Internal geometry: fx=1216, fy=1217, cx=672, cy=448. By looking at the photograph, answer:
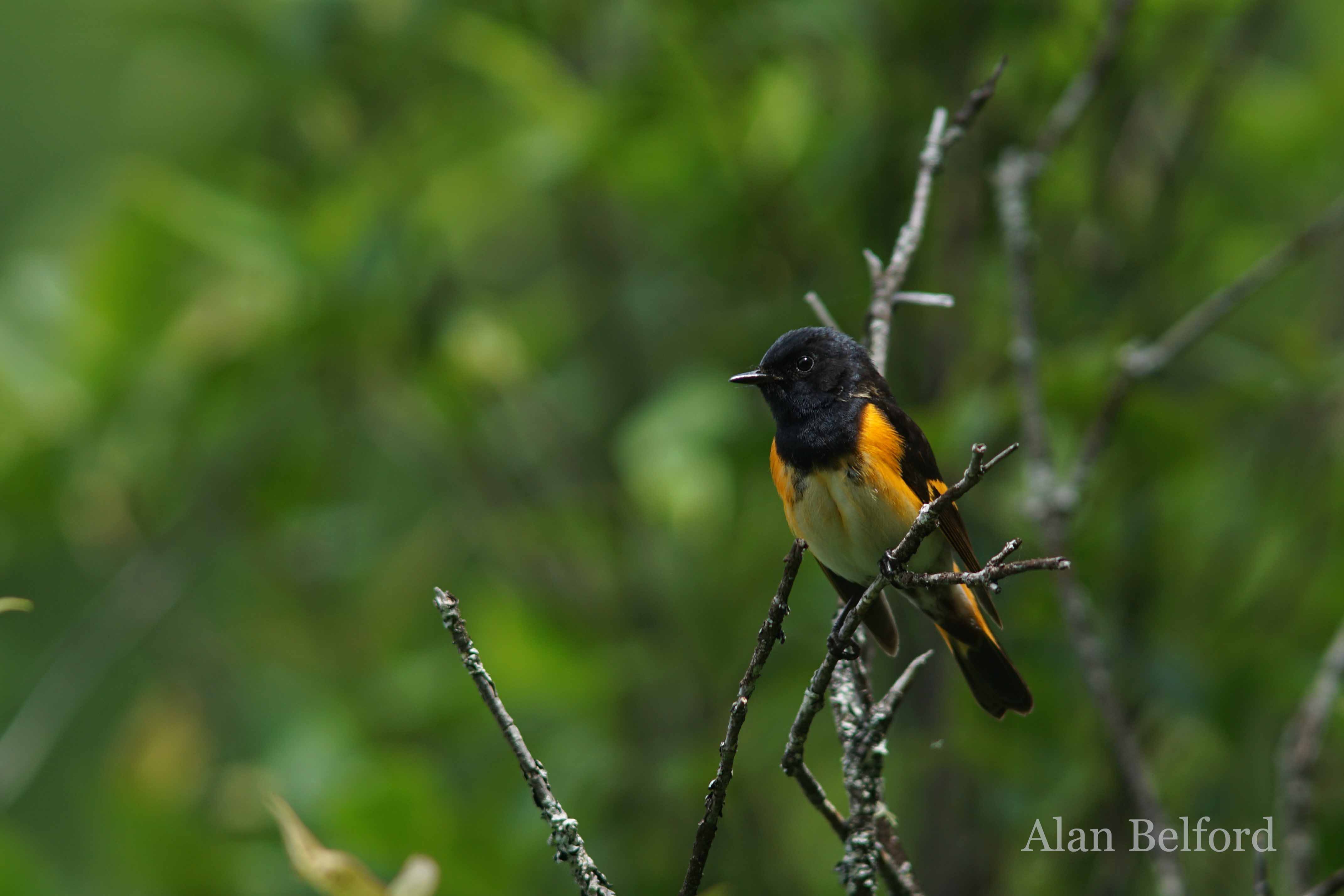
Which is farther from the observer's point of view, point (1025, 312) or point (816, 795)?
point (1025, 312)

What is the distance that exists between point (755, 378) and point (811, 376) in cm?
11

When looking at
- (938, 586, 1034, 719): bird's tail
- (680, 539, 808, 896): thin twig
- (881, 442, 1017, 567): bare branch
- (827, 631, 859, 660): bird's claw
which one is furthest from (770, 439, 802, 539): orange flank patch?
(680, 539, 808, 896): thin twig

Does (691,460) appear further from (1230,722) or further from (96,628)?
(96,628)

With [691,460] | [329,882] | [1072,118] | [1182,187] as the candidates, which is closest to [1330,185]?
[1182,187]

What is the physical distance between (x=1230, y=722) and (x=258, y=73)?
3.04m

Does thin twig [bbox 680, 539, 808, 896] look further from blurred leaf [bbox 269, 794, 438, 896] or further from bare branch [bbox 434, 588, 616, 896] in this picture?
blurred leaf [bbox 269, 794, 438, 896]

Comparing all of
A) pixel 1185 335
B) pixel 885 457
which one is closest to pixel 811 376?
pixel 885 457

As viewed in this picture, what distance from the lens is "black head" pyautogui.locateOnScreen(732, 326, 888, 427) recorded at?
7.63 ft

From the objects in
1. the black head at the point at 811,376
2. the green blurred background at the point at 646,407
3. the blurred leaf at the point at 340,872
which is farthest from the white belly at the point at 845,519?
the blurred leaf at the point at 340,872

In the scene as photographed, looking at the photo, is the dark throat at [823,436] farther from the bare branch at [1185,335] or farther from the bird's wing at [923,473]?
the bare branch at [1185,335]

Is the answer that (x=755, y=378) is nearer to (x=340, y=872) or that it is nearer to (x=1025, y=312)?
(x=1025, y=312)

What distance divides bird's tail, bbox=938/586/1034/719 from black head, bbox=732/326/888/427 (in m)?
0.55

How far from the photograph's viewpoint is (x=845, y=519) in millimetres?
2359

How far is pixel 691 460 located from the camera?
2.59 m
